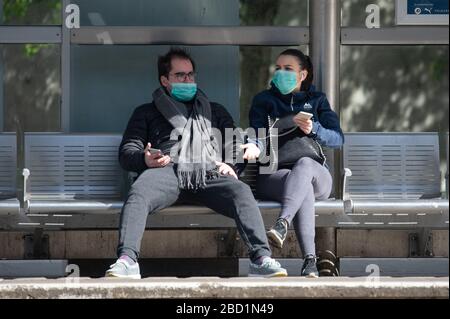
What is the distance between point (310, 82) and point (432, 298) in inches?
66.0

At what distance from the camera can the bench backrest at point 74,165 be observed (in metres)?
7.68

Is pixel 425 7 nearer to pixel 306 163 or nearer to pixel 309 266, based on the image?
pixel 306 163

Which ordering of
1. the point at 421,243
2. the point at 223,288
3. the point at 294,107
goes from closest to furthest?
the point at 223,288 < the point at 294,107 < the point at 421,243

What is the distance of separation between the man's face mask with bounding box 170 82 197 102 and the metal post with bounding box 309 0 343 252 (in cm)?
92

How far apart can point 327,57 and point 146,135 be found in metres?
1.31

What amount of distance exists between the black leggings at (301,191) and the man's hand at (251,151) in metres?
0.18

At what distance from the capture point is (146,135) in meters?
7.23

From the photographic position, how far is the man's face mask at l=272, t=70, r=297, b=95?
730 cm

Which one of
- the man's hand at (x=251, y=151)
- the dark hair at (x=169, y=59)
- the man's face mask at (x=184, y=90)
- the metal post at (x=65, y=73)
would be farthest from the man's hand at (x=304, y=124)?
the metal post at (x=65, y=73)

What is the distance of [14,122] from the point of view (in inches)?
317

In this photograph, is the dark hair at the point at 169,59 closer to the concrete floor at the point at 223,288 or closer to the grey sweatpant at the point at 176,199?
the grey sweatpant at the point at 176,199

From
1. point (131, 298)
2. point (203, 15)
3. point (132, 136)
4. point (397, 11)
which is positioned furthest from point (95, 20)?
point (131, 298)

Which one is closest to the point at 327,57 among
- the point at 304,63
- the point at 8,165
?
the point at 304,63

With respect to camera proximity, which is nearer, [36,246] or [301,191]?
[301,191]
